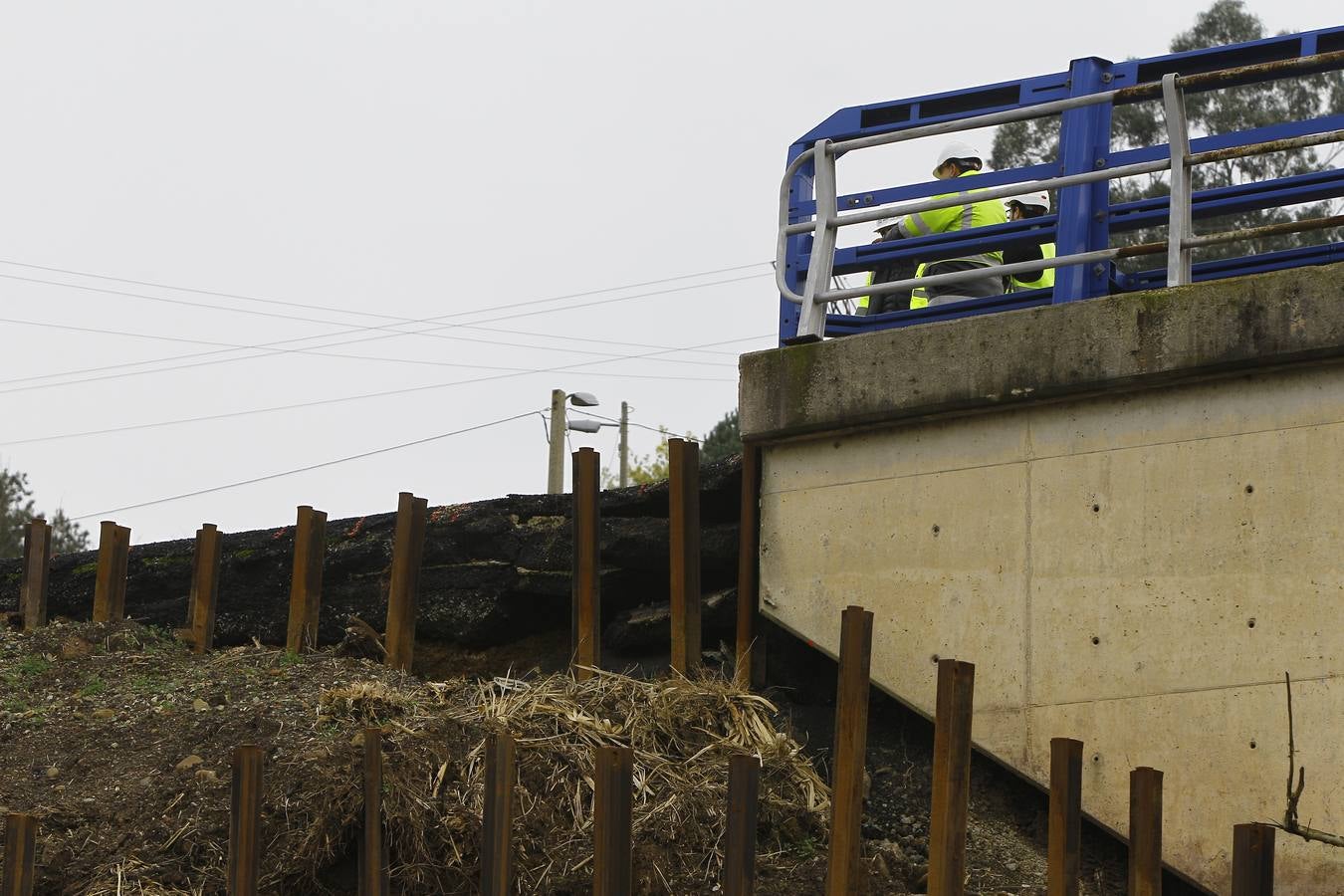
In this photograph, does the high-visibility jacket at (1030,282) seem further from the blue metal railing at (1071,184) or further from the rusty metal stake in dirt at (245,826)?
the rusty metal stake in dirt at (245,826)

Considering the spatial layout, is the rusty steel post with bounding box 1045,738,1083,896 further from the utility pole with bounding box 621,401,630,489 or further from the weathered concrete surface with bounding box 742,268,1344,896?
the utility pole with bounding box 621,401,630,489

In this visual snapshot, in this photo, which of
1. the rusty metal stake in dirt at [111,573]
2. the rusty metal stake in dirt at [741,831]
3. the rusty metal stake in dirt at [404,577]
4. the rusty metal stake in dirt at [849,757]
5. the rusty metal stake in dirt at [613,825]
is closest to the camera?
the rusty metal stake in dirt at [741,831]

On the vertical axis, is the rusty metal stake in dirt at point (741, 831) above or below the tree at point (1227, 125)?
below

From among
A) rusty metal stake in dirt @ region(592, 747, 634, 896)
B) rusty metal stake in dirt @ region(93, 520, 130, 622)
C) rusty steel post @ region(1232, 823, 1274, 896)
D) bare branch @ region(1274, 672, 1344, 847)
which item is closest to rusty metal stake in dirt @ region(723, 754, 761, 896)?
rusty metal stake in dirt @ region(592, 747, 634, 896)

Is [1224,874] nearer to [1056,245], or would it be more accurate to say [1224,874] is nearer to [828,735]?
[828,735]

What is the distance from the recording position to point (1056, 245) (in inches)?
295

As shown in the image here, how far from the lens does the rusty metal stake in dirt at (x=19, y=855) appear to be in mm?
5922

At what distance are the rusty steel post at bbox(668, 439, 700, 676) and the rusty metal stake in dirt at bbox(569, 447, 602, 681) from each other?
1.16ft

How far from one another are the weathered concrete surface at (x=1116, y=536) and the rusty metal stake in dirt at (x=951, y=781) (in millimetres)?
1160

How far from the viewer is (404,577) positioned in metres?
8.19

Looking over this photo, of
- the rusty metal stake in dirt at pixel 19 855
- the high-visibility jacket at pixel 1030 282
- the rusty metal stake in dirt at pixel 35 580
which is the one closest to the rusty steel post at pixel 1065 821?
the high-visibility jacket at pixel 1030 282

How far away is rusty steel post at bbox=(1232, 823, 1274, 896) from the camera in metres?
5.44

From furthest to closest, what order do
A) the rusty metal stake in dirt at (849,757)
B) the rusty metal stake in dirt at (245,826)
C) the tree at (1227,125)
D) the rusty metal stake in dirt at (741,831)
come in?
1. the tree at (1227,125)
2. the rusty metal stake in dirt at (245,826)
3. the rusty metal stake in dirt at (849,757)
4. the rusty metal stake in dirt at (741,831)

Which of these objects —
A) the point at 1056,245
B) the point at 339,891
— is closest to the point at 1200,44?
the point at 1056,245
